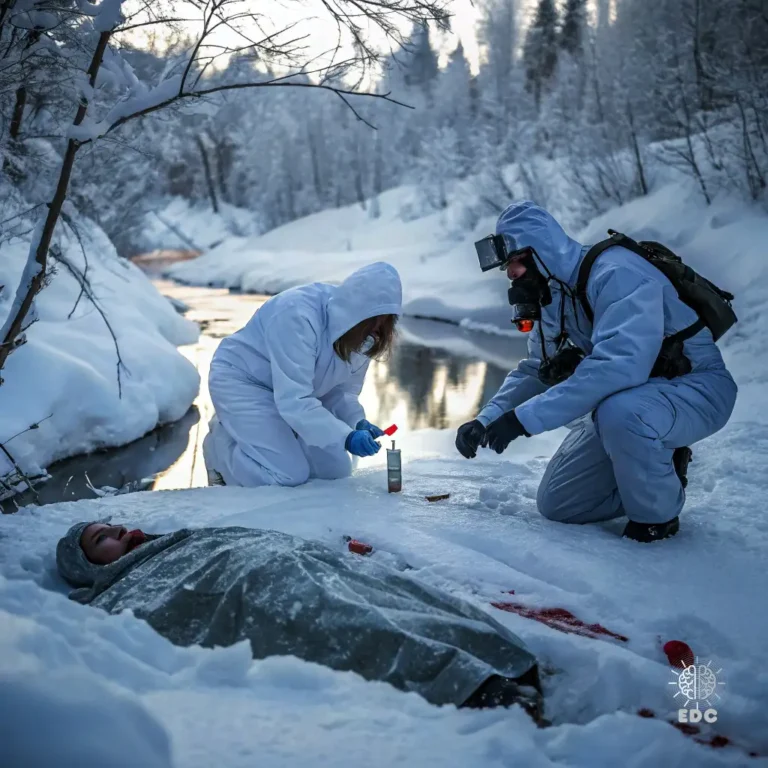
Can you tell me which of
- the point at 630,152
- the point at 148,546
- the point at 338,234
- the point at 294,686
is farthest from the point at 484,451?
the point at 338,234

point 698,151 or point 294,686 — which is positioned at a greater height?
point 698,151

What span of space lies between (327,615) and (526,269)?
5.43 feet

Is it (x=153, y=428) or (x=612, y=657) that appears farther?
(x=153, y=428)

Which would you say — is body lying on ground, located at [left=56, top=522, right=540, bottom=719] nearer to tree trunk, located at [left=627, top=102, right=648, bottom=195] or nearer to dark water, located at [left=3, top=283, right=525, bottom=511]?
dark water, located at [left=3, top=283, right=525, bottom=511]

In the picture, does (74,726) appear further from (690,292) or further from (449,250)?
(449,250)

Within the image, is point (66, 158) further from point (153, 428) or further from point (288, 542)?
point (153, 428)

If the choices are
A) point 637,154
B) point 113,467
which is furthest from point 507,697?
point 637,154

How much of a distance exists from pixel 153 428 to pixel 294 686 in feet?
15.2

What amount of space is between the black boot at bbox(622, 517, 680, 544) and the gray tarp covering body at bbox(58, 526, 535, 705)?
1.09 meters

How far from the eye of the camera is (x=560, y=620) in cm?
213

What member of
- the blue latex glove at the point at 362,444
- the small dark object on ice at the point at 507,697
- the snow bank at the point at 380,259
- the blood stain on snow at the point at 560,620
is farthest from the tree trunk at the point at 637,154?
the small dark object on ice at the point at 507,697

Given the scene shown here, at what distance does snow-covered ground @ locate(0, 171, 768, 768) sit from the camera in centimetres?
132

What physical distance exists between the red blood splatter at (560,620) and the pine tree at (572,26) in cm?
2672

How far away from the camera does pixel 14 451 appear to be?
4.49 meters
